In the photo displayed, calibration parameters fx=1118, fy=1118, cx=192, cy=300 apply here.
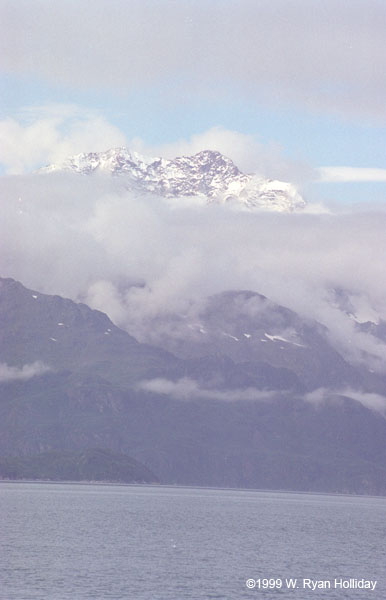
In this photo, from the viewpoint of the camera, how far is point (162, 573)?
19888cm

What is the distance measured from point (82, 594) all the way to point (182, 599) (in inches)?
585

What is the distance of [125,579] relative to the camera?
187000 mm

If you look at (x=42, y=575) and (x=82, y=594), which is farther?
(x=42, y=575)

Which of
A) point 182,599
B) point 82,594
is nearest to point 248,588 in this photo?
point 182,599

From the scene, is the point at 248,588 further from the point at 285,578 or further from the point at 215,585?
the point at 285,578

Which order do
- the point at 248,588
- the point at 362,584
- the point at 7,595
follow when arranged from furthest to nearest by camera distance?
the point at 362,584 < the point at 248,588 < the point at 7,595

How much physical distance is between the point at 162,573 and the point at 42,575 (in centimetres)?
2351

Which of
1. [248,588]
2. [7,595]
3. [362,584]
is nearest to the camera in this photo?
[7,595]

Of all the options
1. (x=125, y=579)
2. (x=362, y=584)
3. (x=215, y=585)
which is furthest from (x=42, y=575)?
(x=362, y=584)

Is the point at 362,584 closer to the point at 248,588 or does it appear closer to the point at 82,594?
the point at 248,588

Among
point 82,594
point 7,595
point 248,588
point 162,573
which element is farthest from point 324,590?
point 7,595

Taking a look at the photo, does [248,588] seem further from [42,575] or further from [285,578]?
[42,575]

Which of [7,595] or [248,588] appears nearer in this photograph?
[7,595]

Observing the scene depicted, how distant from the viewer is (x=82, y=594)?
544 feet
